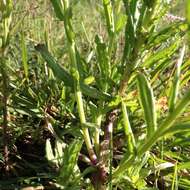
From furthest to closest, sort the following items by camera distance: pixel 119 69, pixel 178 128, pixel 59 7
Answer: pixel 119 69 < pixel 59 7 < pixel 178 128

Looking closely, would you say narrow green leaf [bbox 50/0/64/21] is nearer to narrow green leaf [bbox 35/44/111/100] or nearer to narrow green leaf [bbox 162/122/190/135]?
narrow green leaf [bbox 35/44/111/100]

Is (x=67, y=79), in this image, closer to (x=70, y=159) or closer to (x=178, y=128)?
(x=70, y=159)

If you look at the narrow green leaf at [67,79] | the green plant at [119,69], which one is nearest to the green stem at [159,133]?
the green plant at [119,69]

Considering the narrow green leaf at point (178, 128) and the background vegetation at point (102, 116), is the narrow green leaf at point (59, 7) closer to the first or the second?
the background vegetation at point (102, 116)

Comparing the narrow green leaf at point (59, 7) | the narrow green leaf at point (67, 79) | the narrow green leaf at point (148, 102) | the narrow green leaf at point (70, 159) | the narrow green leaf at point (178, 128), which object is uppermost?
the narrow green leaf at point (59, 7)

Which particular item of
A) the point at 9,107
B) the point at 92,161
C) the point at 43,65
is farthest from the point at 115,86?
the point at 43,65

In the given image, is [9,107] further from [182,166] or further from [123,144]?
[182,166]

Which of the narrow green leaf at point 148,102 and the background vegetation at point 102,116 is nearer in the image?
the narrow green leaf at point 148,102

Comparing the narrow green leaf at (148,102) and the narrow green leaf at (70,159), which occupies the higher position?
the narrow green leaf at (148,102)

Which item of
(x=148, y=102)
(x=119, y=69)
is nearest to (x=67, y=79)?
(x=119, y=69)
